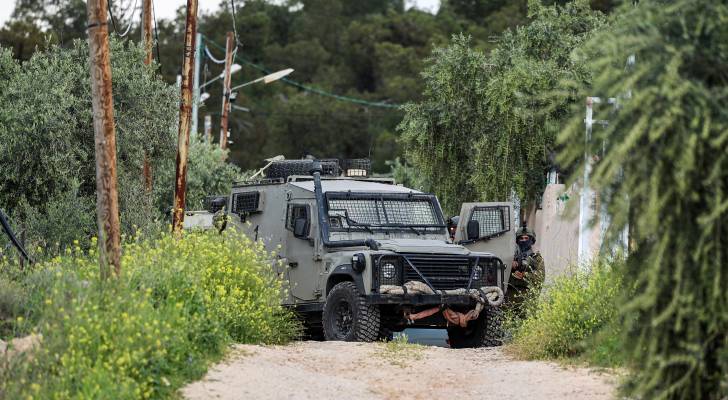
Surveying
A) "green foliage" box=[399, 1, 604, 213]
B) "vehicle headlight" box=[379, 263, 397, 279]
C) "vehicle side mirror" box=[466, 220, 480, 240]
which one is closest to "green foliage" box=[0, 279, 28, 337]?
"vehicle headlight" box=[379, 263, 397, 279]

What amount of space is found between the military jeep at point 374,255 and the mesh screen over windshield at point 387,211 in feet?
0.05

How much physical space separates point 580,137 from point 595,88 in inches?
15.5

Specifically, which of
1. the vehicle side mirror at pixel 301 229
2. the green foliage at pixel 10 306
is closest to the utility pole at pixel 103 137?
the green foliage at pixel 10 306

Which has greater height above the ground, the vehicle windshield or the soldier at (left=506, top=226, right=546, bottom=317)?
the vehicle windshield

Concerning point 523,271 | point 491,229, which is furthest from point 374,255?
point 523,271

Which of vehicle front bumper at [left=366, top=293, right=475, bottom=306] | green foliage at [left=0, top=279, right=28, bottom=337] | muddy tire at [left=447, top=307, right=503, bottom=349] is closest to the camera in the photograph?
green foliage at [left=0, top=279, right=28, bottom=337]

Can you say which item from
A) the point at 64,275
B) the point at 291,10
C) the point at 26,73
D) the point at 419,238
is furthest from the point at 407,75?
the point at 64,275

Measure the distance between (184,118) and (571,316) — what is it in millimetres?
8500

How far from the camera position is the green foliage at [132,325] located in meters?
12.1

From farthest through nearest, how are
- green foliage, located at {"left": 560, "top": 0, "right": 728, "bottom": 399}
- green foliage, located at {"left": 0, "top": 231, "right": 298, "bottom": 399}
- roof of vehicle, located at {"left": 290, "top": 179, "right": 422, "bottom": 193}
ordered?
1. roof of vehicle, located at {"left": 290, "top": 179, "right": 422, "bottom": 193}
2. green foliage, located at {"left": 0, "top": 231, "right": 298, "bottom": 399}
3. green foliage, located at {"left": 560, "top": 0, "right": 728, "bottom": 399}

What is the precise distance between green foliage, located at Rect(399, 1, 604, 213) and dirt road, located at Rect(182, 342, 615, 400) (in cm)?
1220

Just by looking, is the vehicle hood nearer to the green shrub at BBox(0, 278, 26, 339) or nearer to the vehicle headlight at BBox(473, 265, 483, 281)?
the vehicle headlight at BBox(473, 265, 483, 281)

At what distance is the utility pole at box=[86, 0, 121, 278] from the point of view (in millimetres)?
15883

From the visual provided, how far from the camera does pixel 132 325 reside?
1275cm
